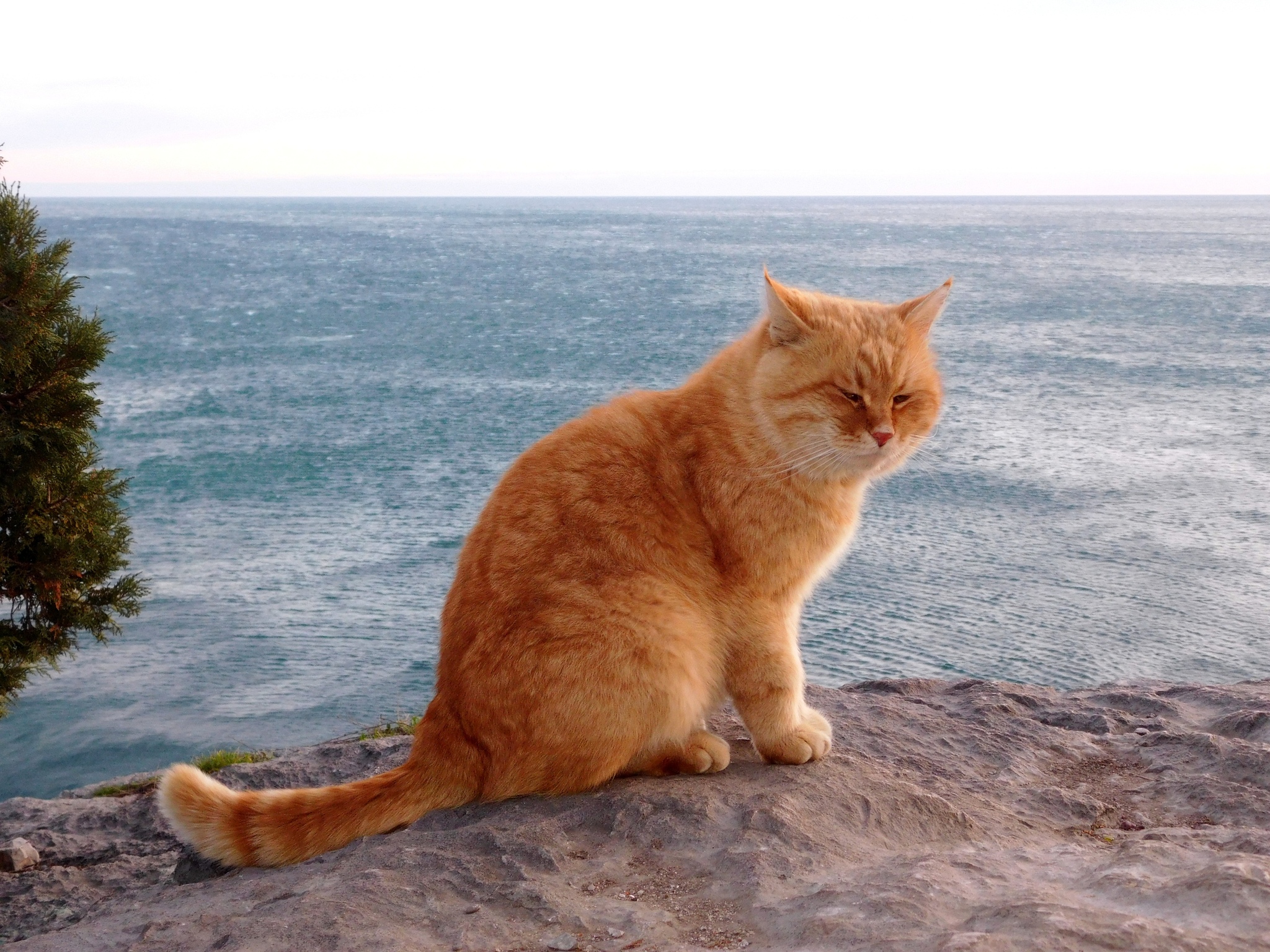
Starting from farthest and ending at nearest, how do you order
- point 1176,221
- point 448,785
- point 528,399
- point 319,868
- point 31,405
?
point 1176,221, point 528,399, point 31,405, point 448,785, point 319,868

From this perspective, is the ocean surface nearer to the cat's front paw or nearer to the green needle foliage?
the green needle foliage

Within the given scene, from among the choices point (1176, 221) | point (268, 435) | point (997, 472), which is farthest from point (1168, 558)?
point (1176, 221)

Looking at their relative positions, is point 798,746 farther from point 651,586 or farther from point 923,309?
point 923,309

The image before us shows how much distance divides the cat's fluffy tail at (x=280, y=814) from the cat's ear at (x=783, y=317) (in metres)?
2.14

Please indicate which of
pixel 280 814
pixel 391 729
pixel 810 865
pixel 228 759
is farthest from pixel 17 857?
pixel 810 865

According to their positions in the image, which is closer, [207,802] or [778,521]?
[207,802]

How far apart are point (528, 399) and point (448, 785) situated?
21137 millimetres

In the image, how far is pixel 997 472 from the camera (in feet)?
63.2

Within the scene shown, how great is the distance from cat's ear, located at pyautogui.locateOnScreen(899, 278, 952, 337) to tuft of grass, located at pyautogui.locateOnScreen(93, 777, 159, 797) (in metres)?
5.49

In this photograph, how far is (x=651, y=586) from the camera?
407 cm

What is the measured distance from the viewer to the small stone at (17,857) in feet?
16.5

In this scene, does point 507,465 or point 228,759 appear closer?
point 228,759

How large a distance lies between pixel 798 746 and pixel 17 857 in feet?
12.6

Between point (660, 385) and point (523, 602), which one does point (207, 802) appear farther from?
point (660, 385)
